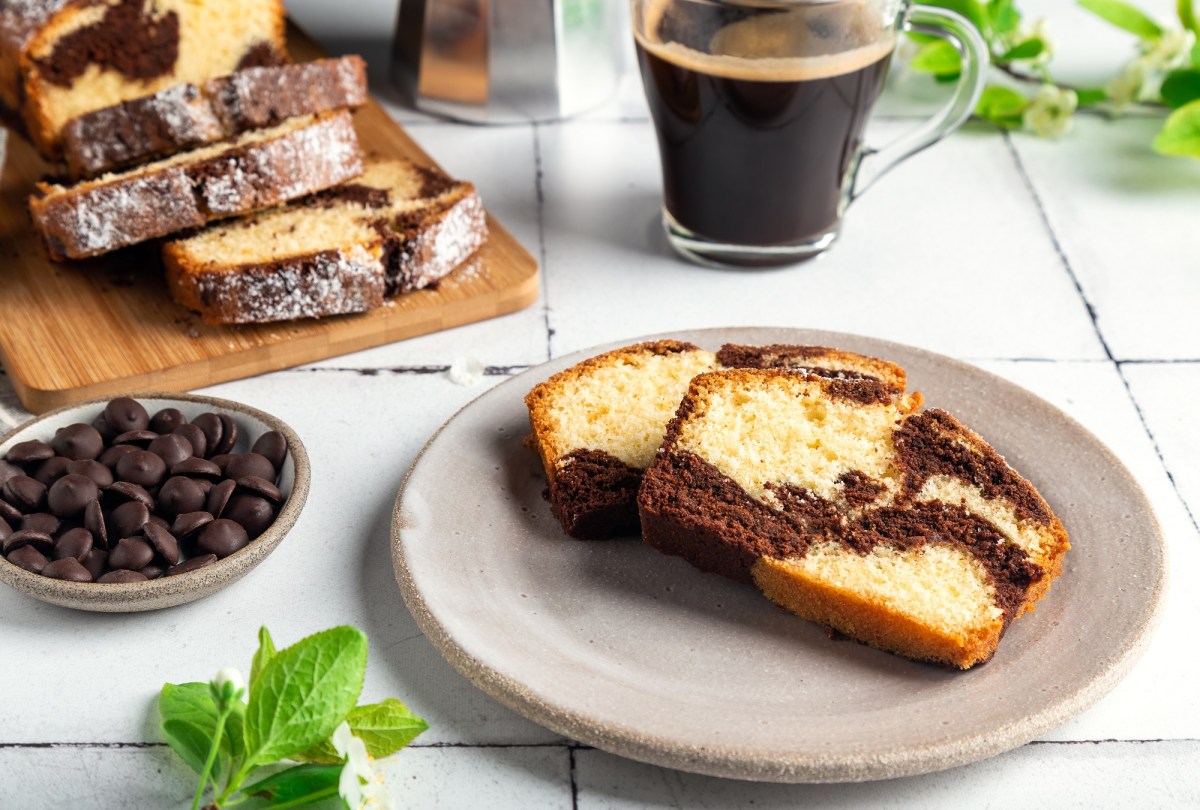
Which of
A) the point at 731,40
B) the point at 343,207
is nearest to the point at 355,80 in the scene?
the point at 343,207

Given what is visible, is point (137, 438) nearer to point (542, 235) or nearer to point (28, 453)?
point (28, 453)

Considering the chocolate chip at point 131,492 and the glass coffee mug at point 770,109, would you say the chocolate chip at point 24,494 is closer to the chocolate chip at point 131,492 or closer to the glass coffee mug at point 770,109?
the chocolate chip at point 131,492

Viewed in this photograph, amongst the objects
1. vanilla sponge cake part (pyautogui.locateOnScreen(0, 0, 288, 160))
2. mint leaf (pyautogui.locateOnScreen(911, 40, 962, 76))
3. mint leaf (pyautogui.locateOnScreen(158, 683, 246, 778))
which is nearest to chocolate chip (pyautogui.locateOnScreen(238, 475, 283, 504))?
mint leaf (pyautogui.locateOnScreen(158, 683, 246, 778))

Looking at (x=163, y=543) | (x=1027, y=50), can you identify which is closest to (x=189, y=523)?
(x=163, y=543)

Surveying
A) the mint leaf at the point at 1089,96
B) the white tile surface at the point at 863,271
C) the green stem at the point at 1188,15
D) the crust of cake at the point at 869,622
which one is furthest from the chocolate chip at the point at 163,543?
the green stem at the point at 1188,15

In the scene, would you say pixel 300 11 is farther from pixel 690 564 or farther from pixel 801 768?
pixel 801 768

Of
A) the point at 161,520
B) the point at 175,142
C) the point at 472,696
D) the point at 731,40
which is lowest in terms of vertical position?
the point at 472,696
